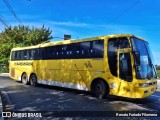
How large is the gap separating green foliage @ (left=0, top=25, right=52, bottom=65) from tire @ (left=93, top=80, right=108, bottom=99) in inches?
1250

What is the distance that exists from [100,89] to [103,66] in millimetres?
1214

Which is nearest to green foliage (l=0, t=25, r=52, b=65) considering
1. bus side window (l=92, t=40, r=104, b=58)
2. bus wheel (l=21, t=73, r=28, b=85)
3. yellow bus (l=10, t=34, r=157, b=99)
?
bus wheel (l=21, t=73, r=28, b=85)

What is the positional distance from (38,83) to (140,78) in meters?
9.60

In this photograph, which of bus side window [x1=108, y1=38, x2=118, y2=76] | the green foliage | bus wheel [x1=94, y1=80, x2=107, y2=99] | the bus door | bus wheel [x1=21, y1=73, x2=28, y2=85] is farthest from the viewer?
the green foliage

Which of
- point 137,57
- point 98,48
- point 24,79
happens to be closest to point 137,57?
point 137,57

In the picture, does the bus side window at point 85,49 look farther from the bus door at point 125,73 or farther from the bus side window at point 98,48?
the bus door at point 125,73

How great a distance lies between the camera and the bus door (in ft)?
40.0

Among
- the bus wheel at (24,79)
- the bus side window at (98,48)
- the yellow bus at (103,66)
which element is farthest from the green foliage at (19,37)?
the bus side window at (98,48)

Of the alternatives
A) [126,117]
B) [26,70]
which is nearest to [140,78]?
[126,117]

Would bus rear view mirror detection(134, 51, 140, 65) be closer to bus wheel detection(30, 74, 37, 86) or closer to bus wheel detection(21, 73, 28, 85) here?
bus wheel detection(30, 74, 37, 86)

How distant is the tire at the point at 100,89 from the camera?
1347 centimetres

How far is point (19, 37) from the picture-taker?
48344mm

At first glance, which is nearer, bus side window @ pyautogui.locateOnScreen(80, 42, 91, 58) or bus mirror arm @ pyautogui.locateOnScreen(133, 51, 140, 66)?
bus mirror arm @ pyautogui.locateOnScreen(133, 51, 140, 66)

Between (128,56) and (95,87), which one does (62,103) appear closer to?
(95,87)
